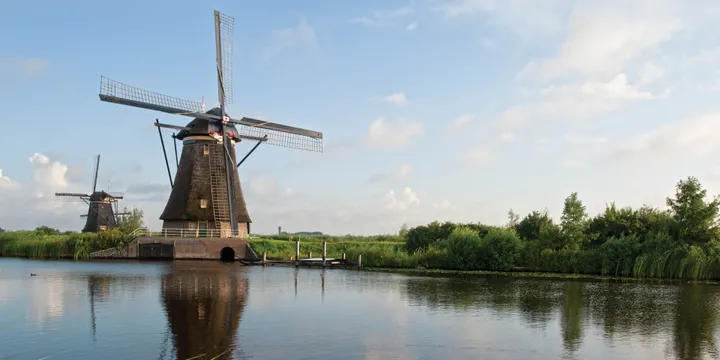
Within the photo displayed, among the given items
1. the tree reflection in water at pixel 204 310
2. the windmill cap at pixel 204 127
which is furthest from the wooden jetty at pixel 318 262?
the windmill cap at pixel 204 127

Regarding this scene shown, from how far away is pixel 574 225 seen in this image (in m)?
35.7

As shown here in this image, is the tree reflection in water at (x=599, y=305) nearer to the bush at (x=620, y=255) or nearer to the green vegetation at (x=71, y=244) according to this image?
the bush at (x=620, y=255)

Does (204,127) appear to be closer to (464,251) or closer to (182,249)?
(182,249)

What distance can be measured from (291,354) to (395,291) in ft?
41.6

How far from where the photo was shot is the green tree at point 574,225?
35562 millimetres

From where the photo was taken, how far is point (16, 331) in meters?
14.9

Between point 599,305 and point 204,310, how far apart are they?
528 inches

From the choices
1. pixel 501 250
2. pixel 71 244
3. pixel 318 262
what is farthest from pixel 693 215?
pixel 71 244

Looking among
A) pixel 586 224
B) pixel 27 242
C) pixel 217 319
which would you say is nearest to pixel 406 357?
pixel 217 319

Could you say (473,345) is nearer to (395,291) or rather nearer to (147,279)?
(395,291)

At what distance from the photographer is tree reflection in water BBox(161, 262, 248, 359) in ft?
42.9

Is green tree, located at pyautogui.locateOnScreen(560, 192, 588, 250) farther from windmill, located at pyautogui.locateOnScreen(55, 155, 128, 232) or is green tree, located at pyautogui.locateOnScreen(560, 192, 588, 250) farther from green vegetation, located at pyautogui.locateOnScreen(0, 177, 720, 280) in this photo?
windmill, located at pyautogui.locateOnScreen(55, 155, 128, 232)

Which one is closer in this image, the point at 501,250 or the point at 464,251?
the point at 501,250

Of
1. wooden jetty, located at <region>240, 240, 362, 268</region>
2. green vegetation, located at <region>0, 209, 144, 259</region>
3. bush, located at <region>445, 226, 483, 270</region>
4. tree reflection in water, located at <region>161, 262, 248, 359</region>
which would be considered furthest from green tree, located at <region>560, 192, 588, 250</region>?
green vegetation, located at <region>0, 209, 144, 259</region>
